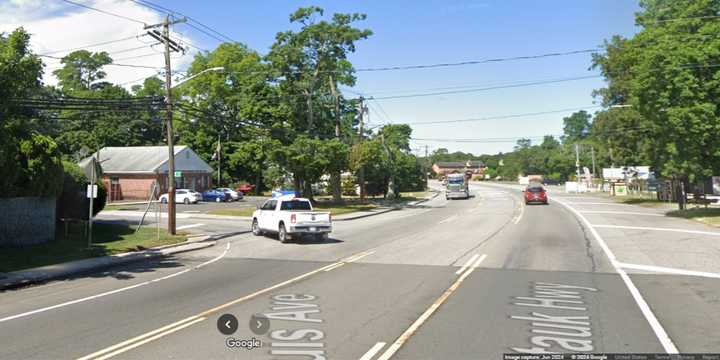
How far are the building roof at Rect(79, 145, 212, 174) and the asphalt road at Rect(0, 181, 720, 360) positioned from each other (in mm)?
42842

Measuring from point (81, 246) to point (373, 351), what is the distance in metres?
16.2

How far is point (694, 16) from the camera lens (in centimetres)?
3225

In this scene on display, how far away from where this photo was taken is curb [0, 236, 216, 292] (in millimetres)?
13211

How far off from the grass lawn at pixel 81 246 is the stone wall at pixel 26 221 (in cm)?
43

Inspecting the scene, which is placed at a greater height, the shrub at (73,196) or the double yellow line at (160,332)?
the shrub at (73,196)

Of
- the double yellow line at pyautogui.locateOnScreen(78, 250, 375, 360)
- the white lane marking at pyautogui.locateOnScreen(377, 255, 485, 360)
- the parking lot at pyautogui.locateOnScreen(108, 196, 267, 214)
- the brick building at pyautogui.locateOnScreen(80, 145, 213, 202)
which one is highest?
the brick building at pyautogui.locateOnScreen(80, 145, 213, 202)

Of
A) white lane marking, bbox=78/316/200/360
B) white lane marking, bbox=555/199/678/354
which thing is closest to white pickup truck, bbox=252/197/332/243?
white lane marking, bbox=555/199/678/354

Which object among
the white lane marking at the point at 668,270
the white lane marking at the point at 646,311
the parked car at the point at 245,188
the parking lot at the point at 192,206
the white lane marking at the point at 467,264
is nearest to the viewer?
the white lane marking at the point at 646,311

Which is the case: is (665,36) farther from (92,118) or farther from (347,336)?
(92,118)

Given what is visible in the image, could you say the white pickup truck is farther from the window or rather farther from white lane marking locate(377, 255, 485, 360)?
white lane marking locate(377, 255, 485, 360)

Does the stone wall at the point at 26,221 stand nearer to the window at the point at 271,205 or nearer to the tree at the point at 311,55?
the window at the point at 271,205

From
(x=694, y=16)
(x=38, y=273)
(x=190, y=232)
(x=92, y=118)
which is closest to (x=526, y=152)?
(x=92, y=118)

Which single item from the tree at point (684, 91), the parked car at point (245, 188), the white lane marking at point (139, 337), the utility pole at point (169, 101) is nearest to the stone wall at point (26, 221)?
the utility pole at point (169, 101)

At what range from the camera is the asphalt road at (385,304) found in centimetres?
716
